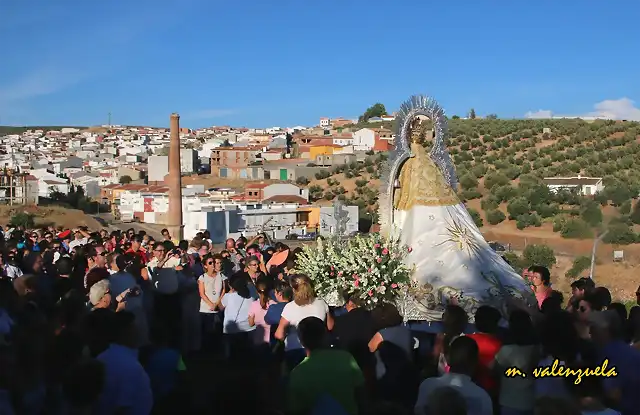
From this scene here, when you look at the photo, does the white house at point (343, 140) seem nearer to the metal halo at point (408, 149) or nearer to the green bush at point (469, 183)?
the green bush at point (469, 183)

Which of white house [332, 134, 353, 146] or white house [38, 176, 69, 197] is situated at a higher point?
white house [332, 134, 353, 146]

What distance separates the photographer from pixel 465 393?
3.99m

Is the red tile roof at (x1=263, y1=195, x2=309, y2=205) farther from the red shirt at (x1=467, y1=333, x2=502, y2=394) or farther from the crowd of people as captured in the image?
the red shirt at (x1=467, y1=333, x2=502, y2=394)

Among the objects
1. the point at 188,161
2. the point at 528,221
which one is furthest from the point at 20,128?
the point at 528,221

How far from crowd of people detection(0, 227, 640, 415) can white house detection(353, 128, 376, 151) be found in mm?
75516

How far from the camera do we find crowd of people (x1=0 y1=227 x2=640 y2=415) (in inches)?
145

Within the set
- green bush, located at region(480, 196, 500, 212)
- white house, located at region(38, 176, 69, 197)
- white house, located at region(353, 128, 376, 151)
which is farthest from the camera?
white house, located at region(353, 128, 376, 151)

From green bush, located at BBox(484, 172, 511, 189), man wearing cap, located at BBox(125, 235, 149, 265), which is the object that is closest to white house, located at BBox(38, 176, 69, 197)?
green bush, located at BBox(484, 172, 511, 189)

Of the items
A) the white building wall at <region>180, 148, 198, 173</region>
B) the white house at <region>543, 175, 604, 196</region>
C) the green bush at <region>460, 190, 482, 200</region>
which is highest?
the white building wall at <region>180, 148, 198, 173</region>

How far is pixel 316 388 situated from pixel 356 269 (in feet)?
12.9

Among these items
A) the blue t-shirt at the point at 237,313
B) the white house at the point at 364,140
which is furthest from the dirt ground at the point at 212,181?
the blue t-shirt at the point at 237,313

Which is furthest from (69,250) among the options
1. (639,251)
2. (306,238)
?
(306,238)

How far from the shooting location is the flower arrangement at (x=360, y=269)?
8.20m

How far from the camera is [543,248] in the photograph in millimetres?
21781
